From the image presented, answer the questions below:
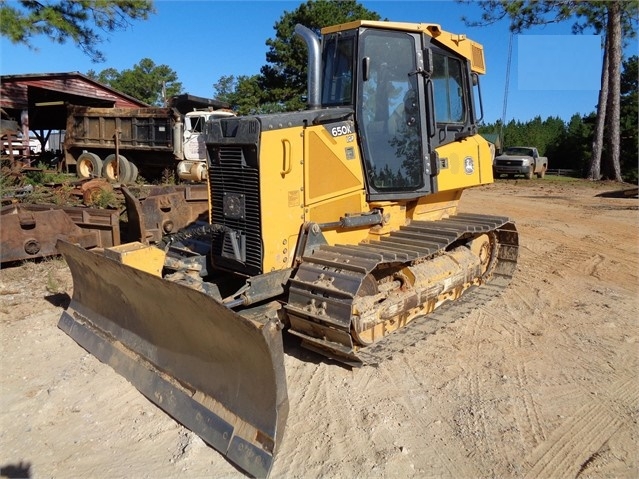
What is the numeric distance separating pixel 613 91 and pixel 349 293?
2154 cm

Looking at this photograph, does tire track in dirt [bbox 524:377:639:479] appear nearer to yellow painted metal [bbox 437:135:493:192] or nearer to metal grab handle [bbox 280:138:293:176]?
yellow painted metal [bbox 437:135:493:192]

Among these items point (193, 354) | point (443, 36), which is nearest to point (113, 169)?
point (443, 36)

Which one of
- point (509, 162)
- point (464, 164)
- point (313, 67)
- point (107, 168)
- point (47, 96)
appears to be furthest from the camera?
point (509, 162)

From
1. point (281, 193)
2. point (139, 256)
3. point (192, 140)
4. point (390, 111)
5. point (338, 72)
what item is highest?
point (338, 72)


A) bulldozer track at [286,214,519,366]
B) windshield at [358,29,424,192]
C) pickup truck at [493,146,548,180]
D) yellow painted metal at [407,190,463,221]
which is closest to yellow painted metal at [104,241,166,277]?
bulldozer track at [286,214,519,366]

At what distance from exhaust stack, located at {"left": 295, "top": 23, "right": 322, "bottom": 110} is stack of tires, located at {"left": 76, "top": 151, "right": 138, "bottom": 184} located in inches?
500

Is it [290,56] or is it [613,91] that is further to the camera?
[290,56]

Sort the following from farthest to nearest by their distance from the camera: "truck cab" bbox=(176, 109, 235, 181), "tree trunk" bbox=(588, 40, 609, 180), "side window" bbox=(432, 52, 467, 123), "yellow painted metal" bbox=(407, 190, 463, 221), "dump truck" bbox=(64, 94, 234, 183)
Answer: "tree trunk" bbox=(588, 40, 609, 180), "dump truck" bbox=(64, 94, 234, 183), "truck cab" bbox=(176, 109, 235, 181), "yellow painted metal" bbox=(407, 190, 463, 221), "side window" bbox=(432, 52, 467, 123)

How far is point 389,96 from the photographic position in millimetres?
4922

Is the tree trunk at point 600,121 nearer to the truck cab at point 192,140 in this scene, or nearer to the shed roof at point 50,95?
the truck cab at point 192,140

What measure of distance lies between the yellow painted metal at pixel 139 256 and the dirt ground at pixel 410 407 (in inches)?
35.1

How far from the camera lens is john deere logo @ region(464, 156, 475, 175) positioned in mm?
5858

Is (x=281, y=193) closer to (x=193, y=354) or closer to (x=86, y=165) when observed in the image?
(x=193, y=354)

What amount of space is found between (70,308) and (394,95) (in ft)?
12.4
